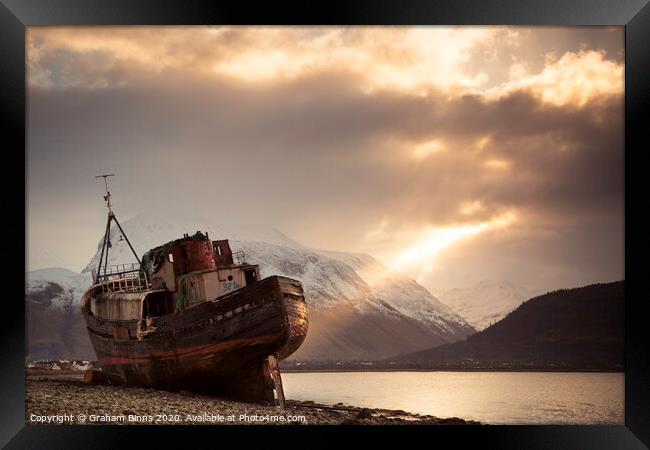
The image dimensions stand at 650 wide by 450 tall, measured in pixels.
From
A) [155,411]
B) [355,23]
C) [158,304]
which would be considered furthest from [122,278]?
[355,23]

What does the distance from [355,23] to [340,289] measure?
4.28 m

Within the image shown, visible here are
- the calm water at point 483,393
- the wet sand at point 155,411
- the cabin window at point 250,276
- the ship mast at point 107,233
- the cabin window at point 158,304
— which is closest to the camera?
the calm water at point 483,393

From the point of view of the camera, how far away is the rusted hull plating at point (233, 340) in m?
13.0

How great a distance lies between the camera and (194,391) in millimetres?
13242

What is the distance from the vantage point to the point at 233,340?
1312 cm

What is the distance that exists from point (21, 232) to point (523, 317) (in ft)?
25.3

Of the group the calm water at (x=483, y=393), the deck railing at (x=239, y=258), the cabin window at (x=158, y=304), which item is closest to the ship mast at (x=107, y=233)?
the cabin window at (x=158, y=304)

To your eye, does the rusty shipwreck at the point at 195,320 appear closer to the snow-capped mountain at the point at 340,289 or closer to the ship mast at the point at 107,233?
the ship mast at the point at 107,233

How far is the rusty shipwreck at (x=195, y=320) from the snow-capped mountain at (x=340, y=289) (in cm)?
20

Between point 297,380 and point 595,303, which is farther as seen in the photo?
point 297,380

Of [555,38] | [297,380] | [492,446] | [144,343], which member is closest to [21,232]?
[144,343]

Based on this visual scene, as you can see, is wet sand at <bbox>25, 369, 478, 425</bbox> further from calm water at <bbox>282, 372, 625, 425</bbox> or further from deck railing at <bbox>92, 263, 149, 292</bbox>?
Result: deck railing at <bbox>92, 263, 149, 292</bbox>

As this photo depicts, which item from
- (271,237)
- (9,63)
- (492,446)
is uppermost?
(9,63)

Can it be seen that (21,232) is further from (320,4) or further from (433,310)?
(433,310)
